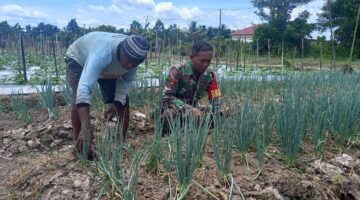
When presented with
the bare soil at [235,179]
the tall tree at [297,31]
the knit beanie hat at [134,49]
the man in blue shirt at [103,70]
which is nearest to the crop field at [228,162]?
the bare soil at [235,179]

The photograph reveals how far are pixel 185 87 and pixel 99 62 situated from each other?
121 centimetres

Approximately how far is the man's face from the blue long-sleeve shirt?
54 centimetres

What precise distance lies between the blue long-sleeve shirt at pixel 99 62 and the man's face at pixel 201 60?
543 millimetres

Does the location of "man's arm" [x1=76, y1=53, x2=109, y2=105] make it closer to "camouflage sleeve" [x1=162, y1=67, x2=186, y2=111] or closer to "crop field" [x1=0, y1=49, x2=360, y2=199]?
"crop field" [x1=0, y1=49, x2=360, y2=199]

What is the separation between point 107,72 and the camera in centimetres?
267

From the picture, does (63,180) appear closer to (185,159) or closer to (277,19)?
(185,159)

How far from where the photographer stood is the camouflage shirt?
10.9 feet

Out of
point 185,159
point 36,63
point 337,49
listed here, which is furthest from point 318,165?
point 337,49

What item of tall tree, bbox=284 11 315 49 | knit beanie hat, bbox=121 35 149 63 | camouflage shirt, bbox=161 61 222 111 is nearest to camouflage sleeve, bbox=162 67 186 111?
camouflage shirt, bbox=161 61 222 111

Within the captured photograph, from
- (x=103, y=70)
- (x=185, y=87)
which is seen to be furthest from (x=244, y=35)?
(x=103, y=70)

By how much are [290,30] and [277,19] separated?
4.05 feet

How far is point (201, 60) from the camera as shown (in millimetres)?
3096

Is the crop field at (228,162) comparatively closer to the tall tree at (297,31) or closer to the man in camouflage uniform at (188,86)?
the man in camouflage uniform at (188,86)

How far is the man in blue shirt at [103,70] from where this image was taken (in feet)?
7.34
